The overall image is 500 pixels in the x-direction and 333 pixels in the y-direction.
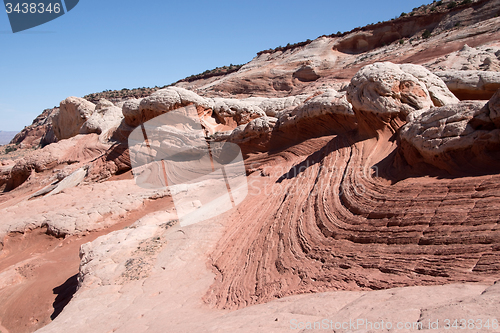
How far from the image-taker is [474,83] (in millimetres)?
8133

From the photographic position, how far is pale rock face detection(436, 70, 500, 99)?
795 centimetres

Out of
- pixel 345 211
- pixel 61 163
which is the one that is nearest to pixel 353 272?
pixel 345 211

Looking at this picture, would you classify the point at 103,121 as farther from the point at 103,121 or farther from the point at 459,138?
the point at 459,138

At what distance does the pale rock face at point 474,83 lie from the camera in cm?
795

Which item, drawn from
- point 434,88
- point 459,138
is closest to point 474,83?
A: point 434,88

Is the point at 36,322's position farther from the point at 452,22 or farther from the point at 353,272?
the point at 452,22

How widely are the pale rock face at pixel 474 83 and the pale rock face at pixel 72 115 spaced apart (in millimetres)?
17476

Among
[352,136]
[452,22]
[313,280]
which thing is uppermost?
[452,22]

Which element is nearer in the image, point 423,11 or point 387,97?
point 387,97

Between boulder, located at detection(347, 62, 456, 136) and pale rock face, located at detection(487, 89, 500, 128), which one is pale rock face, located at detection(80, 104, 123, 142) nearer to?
boulder, located at detection(347, 62, 456, 136)

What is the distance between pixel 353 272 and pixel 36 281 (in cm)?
588

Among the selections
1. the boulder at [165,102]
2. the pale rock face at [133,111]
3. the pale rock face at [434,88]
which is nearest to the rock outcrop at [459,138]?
the pale rock face at [434,88]

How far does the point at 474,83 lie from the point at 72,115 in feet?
64.4

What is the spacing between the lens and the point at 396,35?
27.0 metres
